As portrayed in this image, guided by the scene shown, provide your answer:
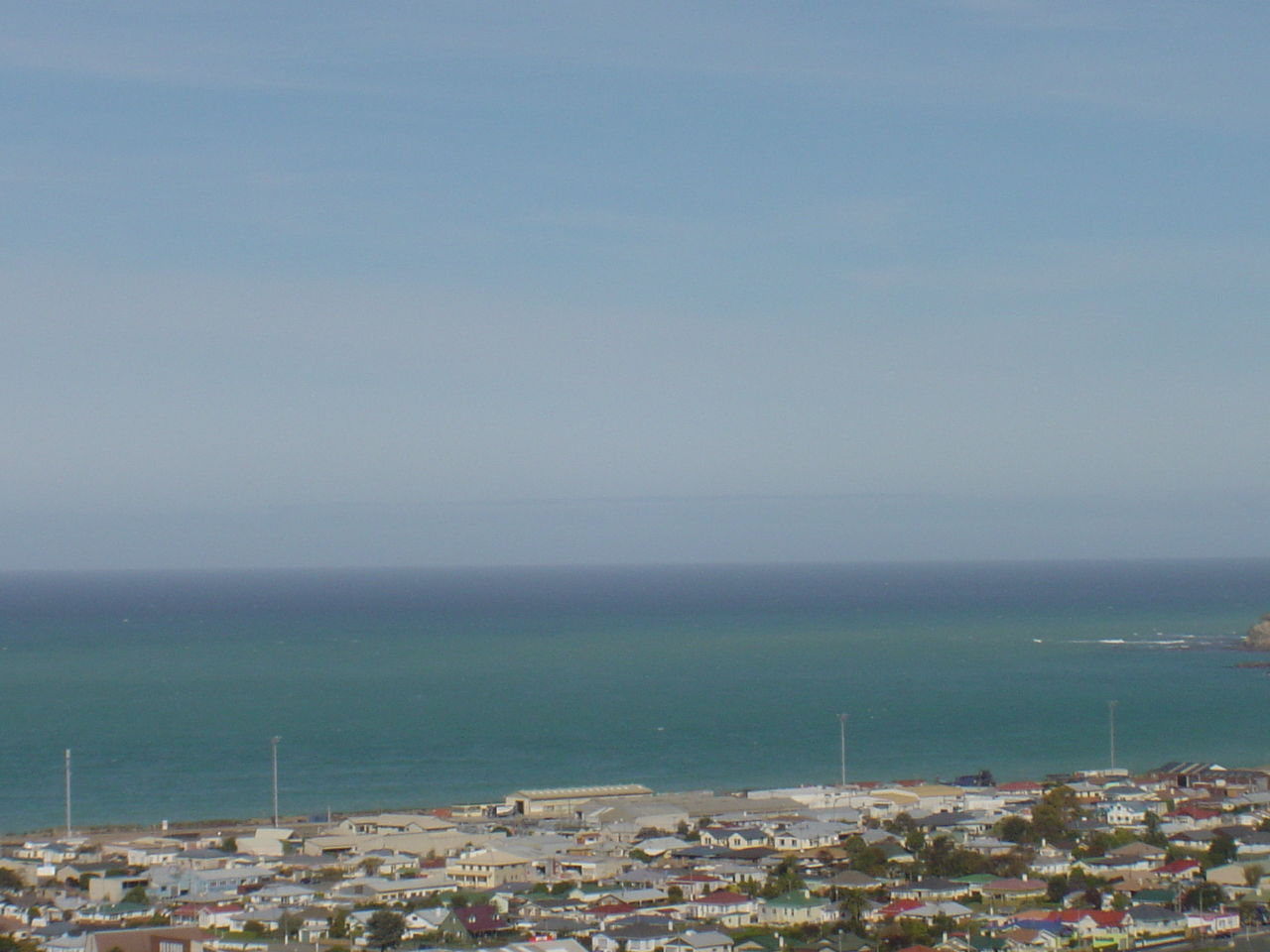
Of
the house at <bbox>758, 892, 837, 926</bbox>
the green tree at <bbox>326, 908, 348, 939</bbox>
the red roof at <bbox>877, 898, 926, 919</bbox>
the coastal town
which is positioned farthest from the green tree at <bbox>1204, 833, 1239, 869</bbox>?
the green tree at <bbox>326, 908, 348, 939</bbox>

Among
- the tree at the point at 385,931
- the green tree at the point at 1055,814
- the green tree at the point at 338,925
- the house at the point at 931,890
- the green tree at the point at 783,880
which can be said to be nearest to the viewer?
the tree at the point at 385,931

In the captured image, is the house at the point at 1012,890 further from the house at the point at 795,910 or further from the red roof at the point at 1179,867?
the house at the point at 795,910

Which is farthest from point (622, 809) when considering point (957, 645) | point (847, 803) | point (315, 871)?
point (957, 645)

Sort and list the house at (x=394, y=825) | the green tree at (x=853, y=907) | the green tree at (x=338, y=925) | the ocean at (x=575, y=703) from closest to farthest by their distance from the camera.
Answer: the green tree at (x=338, y=925) < the green tree at (x=853, y=907) < the house at (x=394, y=825) < the ocean at (x=575, y=703)

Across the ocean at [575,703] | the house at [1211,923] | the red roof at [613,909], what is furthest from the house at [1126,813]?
the red roof at [613,909]

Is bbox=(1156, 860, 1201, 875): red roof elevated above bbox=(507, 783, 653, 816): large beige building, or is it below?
below

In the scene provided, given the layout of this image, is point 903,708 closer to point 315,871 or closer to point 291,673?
point 291,673

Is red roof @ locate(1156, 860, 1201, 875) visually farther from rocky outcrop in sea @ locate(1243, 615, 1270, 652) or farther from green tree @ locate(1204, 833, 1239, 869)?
rocky outcrop in sea @ locate(1243, 615, 1270, 652)
